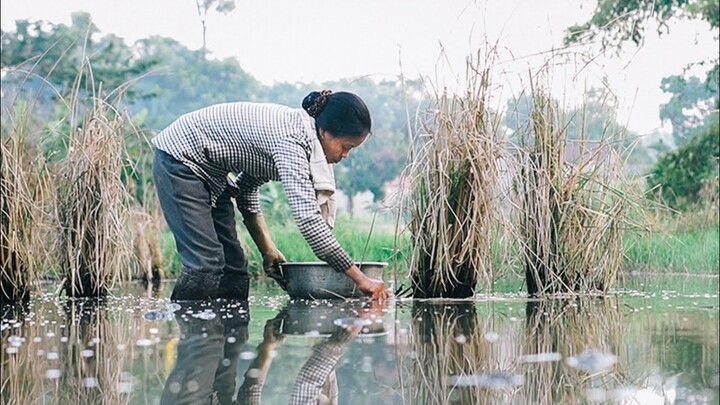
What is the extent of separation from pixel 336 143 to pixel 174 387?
2.77 metres

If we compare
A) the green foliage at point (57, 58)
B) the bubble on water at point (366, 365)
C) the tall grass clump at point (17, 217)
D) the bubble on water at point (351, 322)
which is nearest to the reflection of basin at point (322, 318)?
the bubble on water at point (351, 322)

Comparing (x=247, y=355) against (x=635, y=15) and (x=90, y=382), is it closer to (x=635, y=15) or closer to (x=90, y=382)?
(x=90, y=382)

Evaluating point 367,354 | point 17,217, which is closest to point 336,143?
point 17,217

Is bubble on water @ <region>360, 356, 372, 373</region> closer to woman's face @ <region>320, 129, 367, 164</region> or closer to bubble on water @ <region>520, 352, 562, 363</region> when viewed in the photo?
bubble on water @ <region>520, 352, 562, 363</region>

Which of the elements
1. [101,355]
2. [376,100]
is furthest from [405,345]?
[376,100]

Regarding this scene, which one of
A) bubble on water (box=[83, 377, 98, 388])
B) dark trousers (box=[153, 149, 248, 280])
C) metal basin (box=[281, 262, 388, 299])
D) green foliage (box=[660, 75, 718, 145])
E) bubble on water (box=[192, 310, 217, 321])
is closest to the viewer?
bubble on water (box=[83, 377, 98, 388])

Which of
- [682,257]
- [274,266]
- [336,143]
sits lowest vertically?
[682,257]

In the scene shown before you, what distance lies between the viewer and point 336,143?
5.15 m

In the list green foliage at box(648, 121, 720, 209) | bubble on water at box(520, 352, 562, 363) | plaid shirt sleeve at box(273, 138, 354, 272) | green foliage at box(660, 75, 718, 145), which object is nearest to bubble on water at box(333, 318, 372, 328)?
plaid shirt sleeve at box(273, 138, 354, 272)

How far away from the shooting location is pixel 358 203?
42.8 meters

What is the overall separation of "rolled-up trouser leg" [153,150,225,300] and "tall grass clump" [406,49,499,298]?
108 centimetres

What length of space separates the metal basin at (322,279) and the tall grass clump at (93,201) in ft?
4.26

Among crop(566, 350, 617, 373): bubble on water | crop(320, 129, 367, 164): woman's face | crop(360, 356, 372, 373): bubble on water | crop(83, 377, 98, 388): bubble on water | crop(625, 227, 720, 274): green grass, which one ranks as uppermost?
crop(320, 129, 367, 164): woman's face

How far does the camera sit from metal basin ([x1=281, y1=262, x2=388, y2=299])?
558 centimetres
